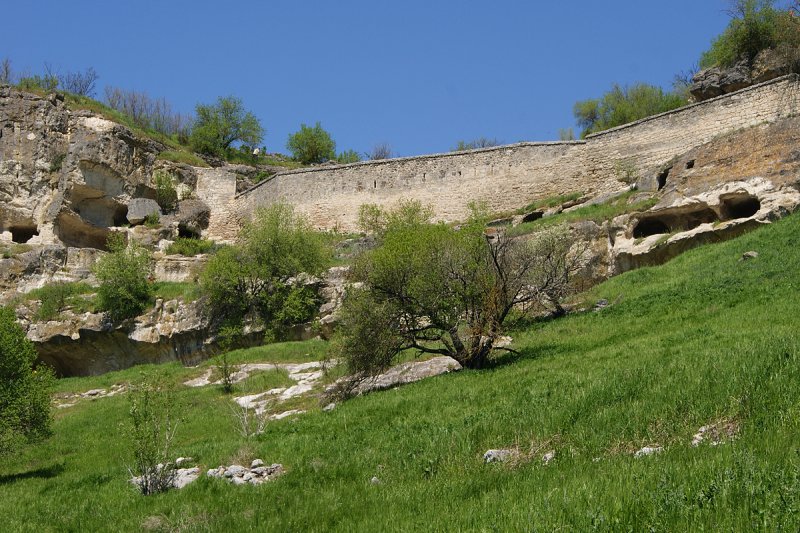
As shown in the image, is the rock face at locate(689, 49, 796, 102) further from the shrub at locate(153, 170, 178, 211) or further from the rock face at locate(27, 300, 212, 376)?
the shrub at locate(153, 170, 178, 211)

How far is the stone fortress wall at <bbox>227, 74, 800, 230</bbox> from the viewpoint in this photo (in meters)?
28.2

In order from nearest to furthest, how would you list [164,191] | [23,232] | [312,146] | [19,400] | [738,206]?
1. [19,400]
2. [738,206]
3. [23,232]
4. [164,191]
5. [312,146]

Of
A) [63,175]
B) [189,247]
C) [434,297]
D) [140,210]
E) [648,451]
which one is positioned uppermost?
[63,175]

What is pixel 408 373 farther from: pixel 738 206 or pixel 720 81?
pixel 720 81

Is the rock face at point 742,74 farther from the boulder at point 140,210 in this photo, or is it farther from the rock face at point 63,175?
the rock face at point 63,175

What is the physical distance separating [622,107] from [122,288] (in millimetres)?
32960

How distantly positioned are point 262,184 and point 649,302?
27.0 metres

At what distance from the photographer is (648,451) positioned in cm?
736

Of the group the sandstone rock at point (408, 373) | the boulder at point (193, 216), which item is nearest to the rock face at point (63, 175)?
the boulder at point (193, 216)

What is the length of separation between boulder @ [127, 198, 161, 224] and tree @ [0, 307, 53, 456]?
21.5 meters

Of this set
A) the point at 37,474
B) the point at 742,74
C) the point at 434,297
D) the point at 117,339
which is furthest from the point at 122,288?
the point at 742,74

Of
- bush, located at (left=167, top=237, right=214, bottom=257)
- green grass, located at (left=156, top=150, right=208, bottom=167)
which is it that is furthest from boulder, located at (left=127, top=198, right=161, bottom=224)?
green grass, located at (left=156, top=150, right=208, bottom=167)

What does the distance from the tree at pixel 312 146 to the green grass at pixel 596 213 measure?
2882cm

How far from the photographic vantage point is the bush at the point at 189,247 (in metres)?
34.7
